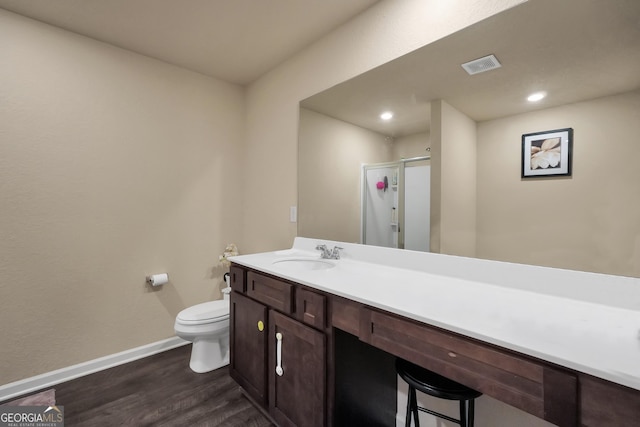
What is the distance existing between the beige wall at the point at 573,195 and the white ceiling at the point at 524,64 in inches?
2.8

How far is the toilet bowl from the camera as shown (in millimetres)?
1970

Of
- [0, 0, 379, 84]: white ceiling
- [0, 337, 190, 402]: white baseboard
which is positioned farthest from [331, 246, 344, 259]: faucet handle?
[0, 337, 190, 402]: white baseboard

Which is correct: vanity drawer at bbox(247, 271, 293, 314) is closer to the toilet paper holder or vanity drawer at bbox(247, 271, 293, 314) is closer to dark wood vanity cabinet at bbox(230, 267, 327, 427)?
dark wood vanity cabinet at bbox(230, 267, 327, 427)

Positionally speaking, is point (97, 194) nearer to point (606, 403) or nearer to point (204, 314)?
point (204, 314)

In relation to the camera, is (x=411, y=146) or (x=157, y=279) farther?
(x=157, y=279)

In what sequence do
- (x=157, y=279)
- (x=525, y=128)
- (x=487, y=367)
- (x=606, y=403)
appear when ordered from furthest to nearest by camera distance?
(x=157, y=279) → (x=525, y=128) → (x=487, y=367) → (x=606, y=403)

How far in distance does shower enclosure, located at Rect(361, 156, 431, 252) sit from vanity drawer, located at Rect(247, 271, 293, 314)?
65cm

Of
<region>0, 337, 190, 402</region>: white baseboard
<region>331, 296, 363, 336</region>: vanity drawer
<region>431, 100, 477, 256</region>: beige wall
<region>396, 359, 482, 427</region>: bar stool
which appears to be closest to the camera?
<region>396, 359, 482, 427</region>: bar stool

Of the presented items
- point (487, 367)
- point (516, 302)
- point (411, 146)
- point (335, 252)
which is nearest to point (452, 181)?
point (411, 146)

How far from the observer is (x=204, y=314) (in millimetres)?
2037

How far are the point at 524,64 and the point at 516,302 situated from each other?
3.19 ft

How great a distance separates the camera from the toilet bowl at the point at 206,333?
1.97 meters

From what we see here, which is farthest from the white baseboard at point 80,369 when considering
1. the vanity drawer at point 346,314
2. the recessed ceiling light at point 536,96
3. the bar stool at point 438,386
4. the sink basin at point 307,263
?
the recessed ceiling light at point 536,96

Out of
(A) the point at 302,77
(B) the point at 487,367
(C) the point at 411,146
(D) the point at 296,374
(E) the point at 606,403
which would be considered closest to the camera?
(E) the point at 606,403
